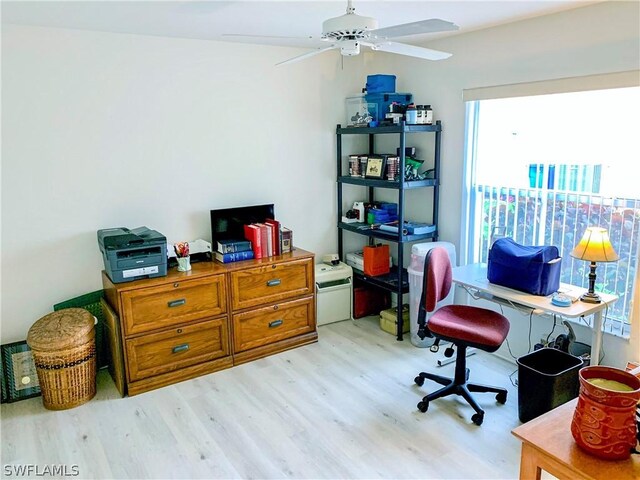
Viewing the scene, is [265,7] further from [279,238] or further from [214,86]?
[279,238]

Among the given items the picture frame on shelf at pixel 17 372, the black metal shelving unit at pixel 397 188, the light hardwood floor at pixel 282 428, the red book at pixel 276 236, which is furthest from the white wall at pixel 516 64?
the picture frame on shelf at pixel 17 372

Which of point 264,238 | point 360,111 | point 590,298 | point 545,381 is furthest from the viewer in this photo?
point 360,111

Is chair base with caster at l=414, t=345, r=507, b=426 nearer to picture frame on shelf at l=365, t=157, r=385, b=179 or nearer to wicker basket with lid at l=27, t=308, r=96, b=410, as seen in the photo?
picture frame on shelf at l=365, t=157, r=385, b=179

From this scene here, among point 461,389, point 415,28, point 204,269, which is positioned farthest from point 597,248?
point 204,269

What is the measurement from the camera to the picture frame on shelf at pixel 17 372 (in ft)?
10.2

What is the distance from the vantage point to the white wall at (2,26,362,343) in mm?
3146

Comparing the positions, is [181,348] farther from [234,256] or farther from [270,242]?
[270,242]

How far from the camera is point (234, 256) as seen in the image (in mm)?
3662

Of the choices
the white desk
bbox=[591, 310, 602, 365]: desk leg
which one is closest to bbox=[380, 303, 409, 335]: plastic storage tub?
the white desk

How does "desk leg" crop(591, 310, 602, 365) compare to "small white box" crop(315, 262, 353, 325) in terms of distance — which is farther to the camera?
"small white box" crop(315, 262, 353, 325)

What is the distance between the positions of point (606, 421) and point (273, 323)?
258 cm

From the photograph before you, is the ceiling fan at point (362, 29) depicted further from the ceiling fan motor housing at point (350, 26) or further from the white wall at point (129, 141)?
the white wall at point (129, 141)

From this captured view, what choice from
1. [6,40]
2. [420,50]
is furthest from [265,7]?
[6,40]

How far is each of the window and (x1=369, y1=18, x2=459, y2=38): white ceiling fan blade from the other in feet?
4.59
